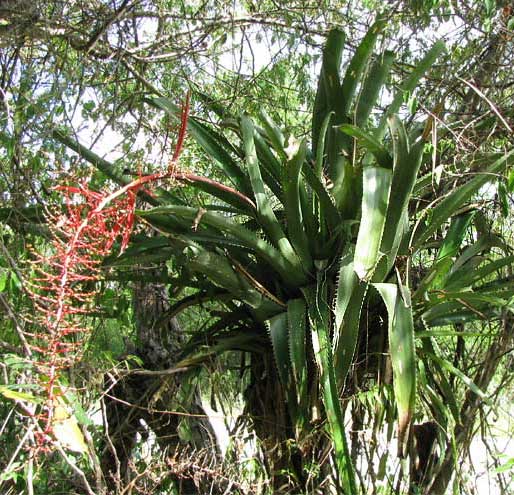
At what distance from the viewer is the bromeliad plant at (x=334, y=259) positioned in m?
2.04

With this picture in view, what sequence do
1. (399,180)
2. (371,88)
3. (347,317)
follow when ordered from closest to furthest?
(347,317) < (399,180) < (371,88)

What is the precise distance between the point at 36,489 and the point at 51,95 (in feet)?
4.88

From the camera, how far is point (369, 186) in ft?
6.79

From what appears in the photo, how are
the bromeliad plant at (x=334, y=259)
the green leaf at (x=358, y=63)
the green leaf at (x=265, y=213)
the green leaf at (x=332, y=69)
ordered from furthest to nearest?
the green leaf at (x=332, y=69) → the green leaf at (x=358, y=63) → the green leaf at (x=265, y=213) → the bromeliad plant at (x=334, y=259)

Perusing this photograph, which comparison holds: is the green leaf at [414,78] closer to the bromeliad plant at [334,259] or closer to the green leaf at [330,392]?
the bromeliad plant at [334,259]

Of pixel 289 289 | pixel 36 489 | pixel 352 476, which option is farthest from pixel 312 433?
pixel 36 489

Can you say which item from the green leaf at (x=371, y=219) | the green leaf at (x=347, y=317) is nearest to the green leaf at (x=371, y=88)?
the green leaf at (x=371, y=219)

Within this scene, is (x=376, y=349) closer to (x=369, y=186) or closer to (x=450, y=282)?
(x=450, y=282)

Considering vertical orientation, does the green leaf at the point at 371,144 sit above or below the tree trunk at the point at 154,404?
above

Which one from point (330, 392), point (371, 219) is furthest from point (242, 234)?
point (330, 392)

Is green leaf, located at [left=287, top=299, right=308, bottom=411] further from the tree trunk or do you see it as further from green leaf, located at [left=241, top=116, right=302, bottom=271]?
the tree trunk

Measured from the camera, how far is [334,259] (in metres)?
2.35

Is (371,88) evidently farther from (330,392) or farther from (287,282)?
(330,392)

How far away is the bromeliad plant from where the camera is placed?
2.04m
